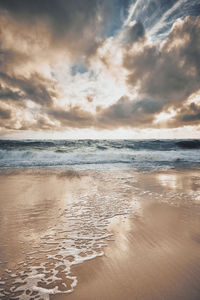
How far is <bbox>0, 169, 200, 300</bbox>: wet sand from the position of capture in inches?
54.3

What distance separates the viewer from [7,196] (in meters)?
4.01

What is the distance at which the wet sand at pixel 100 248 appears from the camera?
1379 millimetres

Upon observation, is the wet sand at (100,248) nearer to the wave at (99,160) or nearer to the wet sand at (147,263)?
the wet sand at (147,263)

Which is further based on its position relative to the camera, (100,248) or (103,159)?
(103,159)

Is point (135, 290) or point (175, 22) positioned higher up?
point (175, 22)

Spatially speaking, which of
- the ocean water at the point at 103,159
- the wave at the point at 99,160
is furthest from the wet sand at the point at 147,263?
the wave at the point at 99,160

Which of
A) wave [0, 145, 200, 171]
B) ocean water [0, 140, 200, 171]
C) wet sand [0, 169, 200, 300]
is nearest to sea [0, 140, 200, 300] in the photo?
wet sand [0, 169, 200, 300]

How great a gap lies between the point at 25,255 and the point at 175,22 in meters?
14.9

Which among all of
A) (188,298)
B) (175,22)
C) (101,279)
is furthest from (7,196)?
(175,22)

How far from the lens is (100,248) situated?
195 centimetres

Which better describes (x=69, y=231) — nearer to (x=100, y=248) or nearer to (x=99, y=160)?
(x=100, y=248)

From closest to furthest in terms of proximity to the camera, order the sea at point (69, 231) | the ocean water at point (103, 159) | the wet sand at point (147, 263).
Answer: the wet sand at point (147, 263), the sea at point (69, 231), the ocean water at point (103, 159)

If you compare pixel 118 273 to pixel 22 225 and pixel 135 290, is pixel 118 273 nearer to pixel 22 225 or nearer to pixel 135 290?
pixel 135 290

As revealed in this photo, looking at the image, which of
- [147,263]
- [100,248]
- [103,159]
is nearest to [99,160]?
[103,159]
